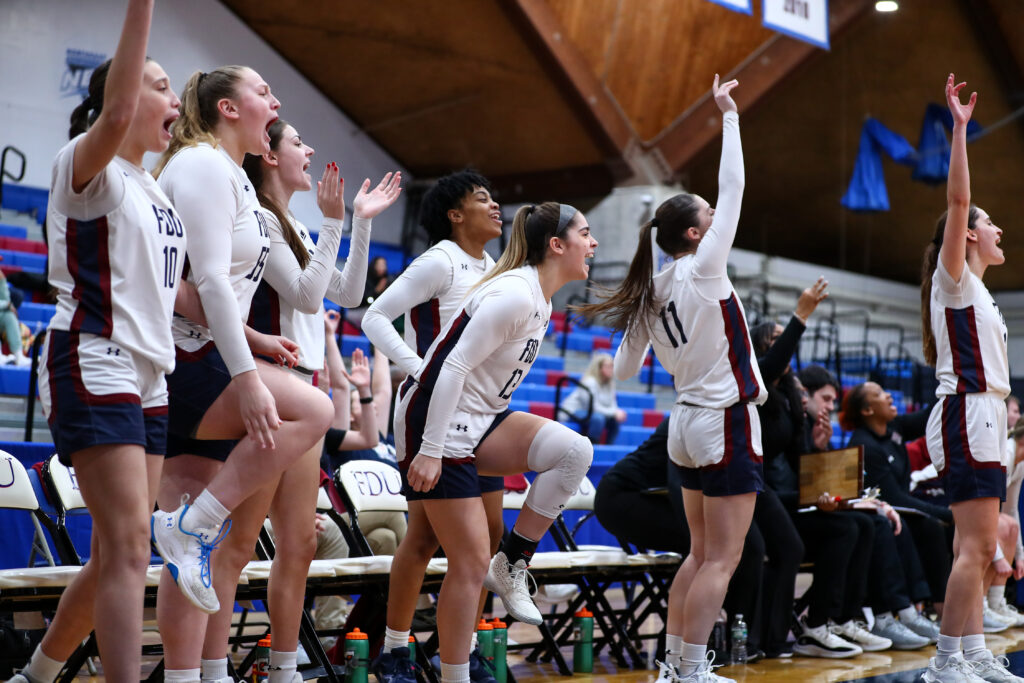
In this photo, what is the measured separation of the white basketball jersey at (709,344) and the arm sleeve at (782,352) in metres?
0.52

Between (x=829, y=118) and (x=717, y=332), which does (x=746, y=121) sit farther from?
(x=717, y=332)

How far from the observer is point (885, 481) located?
230 inches

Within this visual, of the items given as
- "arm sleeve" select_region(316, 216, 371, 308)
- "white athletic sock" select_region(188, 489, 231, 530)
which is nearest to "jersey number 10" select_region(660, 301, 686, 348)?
"arm sleeve" select_region(316, 216, 371, 308)

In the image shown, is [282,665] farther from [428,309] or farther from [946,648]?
[946,648]

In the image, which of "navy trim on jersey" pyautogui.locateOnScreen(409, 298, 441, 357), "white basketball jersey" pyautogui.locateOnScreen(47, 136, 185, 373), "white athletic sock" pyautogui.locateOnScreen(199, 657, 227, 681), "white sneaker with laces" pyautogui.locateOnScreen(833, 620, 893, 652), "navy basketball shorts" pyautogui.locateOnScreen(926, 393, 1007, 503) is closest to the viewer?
"white basketball jersey" pyautogui.locateOnScreen(47, 136, 185, 373)

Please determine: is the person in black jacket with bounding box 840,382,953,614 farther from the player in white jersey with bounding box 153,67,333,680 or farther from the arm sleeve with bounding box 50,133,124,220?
the arm sleeve with bounding box 50,133,124,220

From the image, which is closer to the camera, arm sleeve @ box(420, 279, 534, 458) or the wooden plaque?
arm sleeve @ box(420, 279, 534, 458)

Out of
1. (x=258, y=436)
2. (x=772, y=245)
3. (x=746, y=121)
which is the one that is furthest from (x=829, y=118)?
(x=258, y=436)

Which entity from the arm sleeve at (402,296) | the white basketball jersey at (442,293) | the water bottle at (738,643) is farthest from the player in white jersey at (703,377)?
the water bottle at (738,643)

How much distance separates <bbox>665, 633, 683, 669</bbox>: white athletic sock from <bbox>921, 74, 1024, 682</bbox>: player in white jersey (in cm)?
95

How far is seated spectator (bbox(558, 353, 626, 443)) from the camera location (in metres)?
8.97

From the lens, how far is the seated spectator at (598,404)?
8.97 m

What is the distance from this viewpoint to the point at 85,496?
226 centimetres

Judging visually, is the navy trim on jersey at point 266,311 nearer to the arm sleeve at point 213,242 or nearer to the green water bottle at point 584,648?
the arm sleeve at point 213,242
